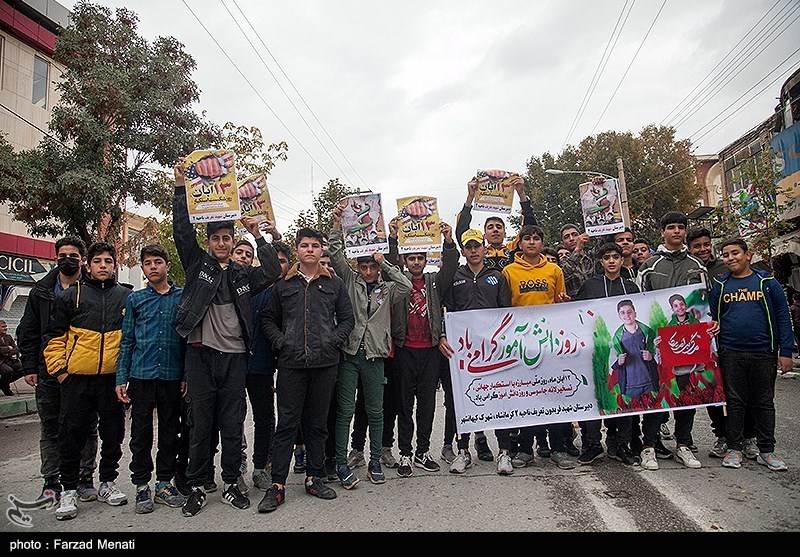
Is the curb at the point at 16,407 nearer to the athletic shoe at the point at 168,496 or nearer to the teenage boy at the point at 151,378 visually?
the teenage boy at the point at 151,378

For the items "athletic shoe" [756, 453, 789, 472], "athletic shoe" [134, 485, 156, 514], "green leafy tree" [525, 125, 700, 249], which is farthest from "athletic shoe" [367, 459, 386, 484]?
"green leafy tree" [525, 125, 700, 249]

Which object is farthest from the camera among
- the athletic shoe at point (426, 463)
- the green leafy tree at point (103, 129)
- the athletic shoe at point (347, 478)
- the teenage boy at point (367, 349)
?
the green leafy tree at point (103, 129)

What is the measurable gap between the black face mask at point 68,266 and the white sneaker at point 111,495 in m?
1.83

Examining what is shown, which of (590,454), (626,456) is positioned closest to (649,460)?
(626,456)

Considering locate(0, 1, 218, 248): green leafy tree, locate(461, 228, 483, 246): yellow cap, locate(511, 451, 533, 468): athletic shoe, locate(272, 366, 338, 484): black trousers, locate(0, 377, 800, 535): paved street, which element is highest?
locate(0, 1, 218, 248): green leafy tree

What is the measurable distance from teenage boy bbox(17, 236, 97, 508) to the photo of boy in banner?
185 inches

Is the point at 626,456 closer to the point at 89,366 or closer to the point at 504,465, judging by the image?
the point at 504,465

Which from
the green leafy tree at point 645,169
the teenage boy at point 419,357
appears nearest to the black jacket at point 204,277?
the teenage boy at point 419,357

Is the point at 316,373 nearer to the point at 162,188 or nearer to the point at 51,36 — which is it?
the point at 162,188

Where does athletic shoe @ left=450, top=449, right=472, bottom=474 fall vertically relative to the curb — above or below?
below

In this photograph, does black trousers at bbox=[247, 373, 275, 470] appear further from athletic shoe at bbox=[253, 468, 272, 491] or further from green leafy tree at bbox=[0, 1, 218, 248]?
green leafy tree at bbox=[0, 1, 218, 248]

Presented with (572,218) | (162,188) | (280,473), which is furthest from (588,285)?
(572,218)

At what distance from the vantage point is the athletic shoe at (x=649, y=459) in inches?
188

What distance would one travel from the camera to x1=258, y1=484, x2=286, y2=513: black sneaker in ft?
13.3
